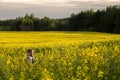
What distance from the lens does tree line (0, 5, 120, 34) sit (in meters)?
74.9

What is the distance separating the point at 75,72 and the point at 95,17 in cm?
7590

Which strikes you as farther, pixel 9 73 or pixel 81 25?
pixel 81 25

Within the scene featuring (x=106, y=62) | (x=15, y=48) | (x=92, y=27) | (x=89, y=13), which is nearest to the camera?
(x=106, y=62)

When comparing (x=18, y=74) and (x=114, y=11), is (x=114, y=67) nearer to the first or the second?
(x=18, y=74)

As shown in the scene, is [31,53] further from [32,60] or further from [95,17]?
[95,17]

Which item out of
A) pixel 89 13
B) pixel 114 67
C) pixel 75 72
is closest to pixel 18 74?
pixel 75 72

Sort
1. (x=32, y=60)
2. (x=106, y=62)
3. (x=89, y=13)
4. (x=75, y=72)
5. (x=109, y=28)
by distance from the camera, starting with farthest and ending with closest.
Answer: (x=89, y=13)
(x=109, y=28)
(x=32, y=60)
(x=106, y=62)
(x=75, y=72)

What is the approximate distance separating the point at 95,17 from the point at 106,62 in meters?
74.5

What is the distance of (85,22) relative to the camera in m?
84.2

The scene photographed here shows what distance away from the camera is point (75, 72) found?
989cm

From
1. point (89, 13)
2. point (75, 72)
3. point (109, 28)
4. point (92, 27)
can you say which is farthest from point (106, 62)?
point (89, 13)

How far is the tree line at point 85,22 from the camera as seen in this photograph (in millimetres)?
74875

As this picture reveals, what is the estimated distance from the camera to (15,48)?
2152 cm

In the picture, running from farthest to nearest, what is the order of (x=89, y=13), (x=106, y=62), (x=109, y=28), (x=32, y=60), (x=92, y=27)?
1. (x=89, y=13)
2. (x=92, y=27)
3. (x=109, y=28)
4. (x=32, y=60)
5. (x=106, y=62)
